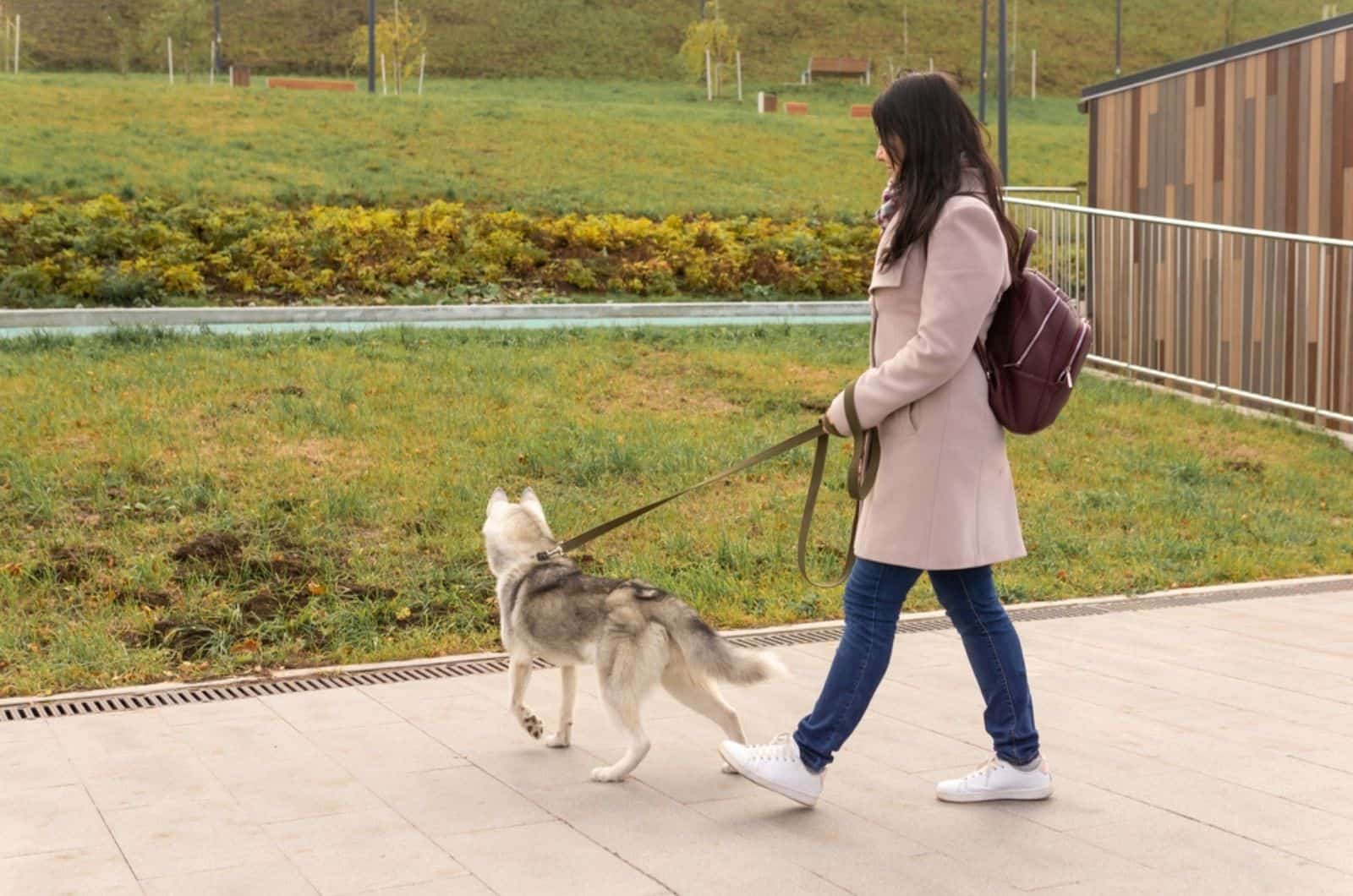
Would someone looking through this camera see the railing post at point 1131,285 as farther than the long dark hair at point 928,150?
Yes

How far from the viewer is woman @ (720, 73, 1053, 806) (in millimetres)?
4027

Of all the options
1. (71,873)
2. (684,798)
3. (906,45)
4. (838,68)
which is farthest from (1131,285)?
(906,45)

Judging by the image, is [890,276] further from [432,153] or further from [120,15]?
[120,15]

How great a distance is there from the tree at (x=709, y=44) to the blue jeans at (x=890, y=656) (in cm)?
5124

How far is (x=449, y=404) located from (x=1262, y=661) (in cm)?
586

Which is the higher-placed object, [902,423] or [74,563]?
[902,423]

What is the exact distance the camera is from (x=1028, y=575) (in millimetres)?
7812

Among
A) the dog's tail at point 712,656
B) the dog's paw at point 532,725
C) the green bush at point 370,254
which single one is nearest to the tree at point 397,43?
the green bush at point 370,254

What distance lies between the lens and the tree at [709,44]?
5369 centimetres

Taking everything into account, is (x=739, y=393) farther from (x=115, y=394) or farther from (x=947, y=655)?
(x=947, y=655)

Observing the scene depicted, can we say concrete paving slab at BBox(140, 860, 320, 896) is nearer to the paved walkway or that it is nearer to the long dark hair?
the paved walkway

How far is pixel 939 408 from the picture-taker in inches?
162

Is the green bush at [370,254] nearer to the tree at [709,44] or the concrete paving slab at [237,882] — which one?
the concrete paving slab at [237,882]

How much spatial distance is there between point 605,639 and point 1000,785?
1.24m
